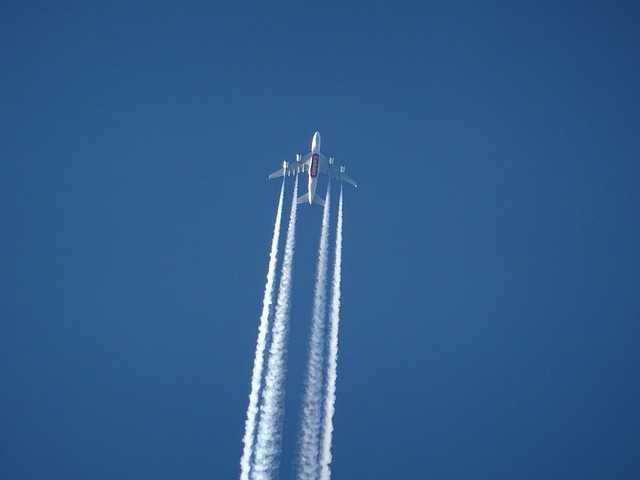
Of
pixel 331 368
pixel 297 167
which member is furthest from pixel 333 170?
pixel 331 368

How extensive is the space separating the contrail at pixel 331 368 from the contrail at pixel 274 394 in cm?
298

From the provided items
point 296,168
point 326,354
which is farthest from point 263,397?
point 296,168

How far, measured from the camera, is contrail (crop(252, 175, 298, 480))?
35.9 meters

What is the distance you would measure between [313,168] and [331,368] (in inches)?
613

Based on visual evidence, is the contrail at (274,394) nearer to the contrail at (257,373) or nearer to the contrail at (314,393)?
the contrail at (257,373)

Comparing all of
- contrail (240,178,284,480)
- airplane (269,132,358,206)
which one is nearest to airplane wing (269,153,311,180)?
airplane (269,132,358,206)

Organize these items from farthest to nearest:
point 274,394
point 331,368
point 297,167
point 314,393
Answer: point 297,167, point 331,368, point 314,393, point 274,394

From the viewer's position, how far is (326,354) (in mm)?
40688

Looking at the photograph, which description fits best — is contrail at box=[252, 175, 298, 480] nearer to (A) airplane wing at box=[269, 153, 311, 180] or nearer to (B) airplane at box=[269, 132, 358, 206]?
(B) airplane at box=[269, 132, 358, 206]

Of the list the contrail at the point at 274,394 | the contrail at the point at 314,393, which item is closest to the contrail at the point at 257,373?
the contrail at the point at 274,394

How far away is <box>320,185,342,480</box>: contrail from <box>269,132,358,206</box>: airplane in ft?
13.5

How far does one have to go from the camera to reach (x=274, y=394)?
38.3 m

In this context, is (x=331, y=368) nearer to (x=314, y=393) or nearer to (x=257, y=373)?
(x=314, y=393)

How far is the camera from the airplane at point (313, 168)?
45125 mm
